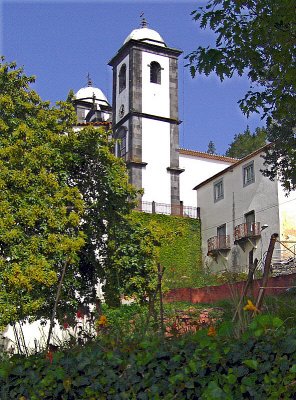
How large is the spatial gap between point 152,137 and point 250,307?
1318 inches

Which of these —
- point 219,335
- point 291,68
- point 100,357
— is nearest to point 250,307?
point 219,335

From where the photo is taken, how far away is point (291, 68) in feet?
21.3

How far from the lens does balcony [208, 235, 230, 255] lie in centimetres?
3367

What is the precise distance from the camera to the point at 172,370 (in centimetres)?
413

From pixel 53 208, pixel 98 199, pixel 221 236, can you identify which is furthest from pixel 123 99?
pixel 53 208

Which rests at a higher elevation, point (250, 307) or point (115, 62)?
point (115, 62)

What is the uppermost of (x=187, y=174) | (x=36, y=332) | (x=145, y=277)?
(x=187, y=174)

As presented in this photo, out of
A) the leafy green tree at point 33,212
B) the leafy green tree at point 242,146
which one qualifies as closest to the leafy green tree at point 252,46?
the leafy green tree at point 33,212

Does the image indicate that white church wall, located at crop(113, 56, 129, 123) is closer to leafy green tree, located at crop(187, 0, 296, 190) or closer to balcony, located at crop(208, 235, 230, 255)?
balcony, located at crop(208, 235, 230, 255)

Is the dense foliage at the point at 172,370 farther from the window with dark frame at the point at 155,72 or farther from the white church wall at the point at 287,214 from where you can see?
the window with dark frame at the point at 155,72

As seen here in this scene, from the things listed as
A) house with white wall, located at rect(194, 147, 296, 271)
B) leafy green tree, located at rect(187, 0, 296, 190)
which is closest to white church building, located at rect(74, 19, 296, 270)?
house with white wall, located at rect(194, 147, 296, 271)

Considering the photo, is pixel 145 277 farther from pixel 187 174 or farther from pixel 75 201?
pixel 187 174

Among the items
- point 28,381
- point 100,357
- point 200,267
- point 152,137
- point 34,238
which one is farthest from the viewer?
point 152,137

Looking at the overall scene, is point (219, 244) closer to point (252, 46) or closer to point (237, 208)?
point (237, 208)
